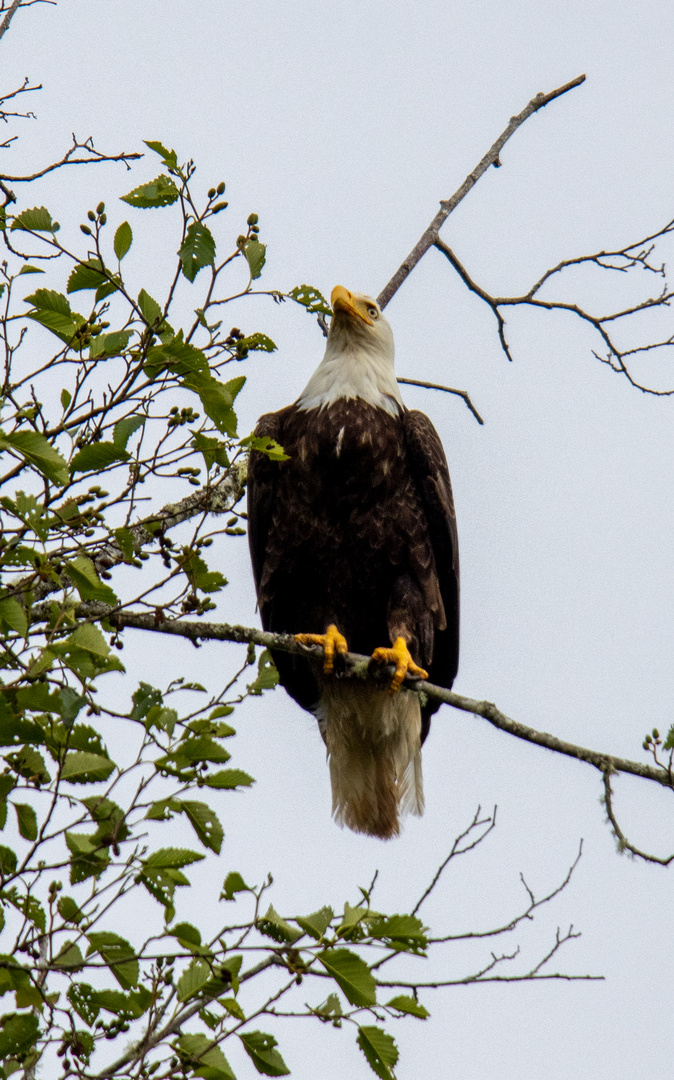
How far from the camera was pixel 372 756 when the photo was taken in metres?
5.14

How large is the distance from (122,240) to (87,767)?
1.24m

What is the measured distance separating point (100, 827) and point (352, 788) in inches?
111

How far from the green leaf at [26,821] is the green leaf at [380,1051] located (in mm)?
875

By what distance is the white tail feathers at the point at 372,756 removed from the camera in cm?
503

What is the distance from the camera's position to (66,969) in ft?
8.02

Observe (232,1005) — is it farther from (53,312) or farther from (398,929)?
(53,312)

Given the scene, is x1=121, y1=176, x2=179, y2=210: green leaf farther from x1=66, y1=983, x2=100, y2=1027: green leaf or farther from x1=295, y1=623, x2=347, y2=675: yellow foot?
x1=295, y1=623, x2=347, y2=675: yellow foot

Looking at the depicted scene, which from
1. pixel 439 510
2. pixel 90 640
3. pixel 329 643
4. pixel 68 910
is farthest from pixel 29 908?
pixel 439 510

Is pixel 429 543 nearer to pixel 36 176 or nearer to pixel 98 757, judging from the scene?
pixel 36 176

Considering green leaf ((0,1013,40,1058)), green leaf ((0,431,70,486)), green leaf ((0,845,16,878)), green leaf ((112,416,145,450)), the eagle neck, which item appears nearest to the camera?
green leaf ((0,431,70,486))

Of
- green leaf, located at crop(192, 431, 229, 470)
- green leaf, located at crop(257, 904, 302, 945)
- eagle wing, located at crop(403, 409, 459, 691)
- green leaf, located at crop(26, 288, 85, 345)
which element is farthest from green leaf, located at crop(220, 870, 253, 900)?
eagle wing, located at crop(403, 409, 459, 691)

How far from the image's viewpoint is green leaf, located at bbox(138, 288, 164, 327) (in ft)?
8.64

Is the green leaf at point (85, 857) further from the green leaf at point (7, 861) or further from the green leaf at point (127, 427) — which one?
the green leaf at point (127, 427)

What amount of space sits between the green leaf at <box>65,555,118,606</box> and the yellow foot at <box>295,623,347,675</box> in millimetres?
1995
